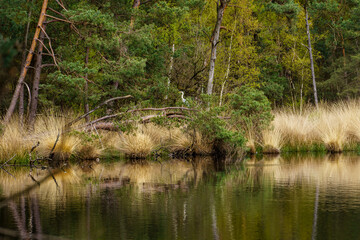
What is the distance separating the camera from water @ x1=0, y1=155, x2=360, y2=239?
6438 millimetres

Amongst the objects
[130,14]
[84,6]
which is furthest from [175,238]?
[130,14]

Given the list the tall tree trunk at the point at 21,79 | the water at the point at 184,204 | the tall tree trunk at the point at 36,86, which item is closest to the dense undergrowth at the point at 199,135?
the tall tree trunk at the point at 21,79

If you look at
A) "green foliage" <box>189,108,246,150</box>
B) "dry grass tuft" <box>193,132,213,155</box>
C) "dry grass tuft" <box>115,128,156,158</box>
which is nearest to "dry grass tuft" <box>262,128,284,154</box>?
"dry grass tuft" <box>193,132,213,155</box>

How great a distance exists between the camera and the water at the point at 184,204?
644 cm

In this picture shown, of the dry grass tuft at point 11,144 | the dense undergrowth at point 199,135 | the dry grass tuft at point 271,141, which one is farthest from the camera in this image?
the dry grass tuft at point 271,141

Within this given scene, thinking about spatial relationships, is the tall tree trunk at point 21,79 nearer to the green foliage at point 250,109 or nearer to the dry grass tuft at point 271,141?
the green foliage at point 250,109

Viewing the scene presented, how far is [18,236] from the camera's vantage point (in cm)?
623

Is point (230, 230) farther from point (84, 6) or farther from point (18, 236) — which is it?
point (84, 6)

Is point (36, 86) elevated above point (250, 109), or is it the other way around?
point (36, 86)

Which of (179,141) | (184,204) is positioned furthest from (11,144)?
(184,204)

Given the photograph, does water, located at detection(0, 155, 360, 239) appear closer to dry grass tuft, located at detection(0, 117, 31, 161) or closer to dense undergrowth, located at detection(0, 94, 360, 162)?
dry grass tuft, located at detection(0, 117, 31, 161)

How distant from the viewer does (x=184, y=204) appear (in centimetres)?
835

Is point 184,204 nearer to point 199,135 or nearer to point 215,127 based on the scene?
point 215,127

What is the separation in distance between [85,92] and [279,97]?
23.9 meters
